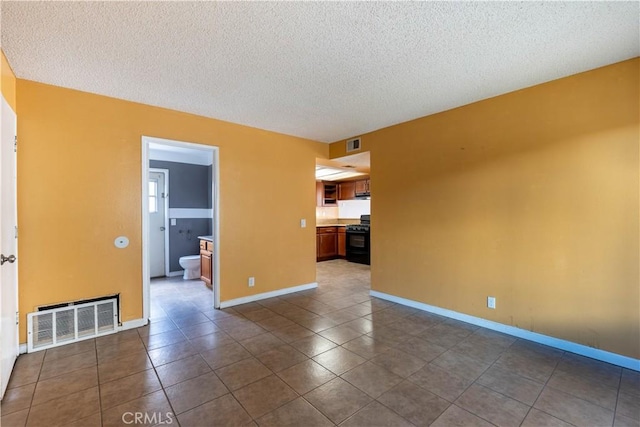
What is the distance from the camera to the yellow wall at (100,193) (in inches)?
103

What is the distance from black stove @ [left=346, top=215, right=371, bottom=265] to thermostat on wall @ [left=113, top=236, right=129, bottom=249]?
195 inches

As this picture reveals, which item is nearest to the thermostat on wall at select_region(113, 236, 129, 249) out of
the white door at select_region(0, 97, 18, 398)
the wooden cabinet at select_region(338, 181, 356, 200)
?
the white door at select_region(0, 97, 18, 398)

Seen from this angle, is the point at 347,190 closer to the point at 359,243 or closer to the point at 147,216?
the point at 359,243

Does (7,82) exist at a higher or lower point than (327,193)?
higher

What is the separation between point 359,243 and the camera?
6.95 metres

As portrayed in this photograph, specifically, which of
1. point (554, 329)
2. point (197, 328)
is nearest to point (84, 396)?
point (197, 328)

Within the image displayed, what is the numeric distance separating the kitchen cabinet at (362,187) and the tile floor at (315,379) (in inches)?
178

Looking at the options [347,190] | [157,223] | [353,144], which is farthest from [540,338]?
[157,223]

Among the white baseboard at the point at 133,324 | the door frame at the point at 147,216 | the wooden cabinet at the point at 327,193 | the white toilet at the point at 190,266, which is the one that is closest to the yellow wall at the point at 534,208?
the door frame at the point at 147,216

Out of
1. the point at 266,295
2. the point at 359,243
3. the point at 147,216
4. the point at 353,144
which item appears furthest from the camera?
the point at 359,243

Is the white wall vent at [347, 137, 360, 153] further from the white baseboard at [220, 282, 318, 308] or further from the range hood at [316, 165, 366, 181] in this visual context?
the white baseboard at [220, 282, 318, 308]

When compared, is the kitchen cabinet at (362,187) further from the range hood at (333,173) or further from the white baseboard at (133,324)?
the white baseboard at (133,324)

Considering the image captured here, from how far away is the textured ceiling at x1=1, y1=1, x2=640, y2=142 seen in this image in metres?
1.73

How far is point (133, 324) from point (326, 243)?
15.7 ft
